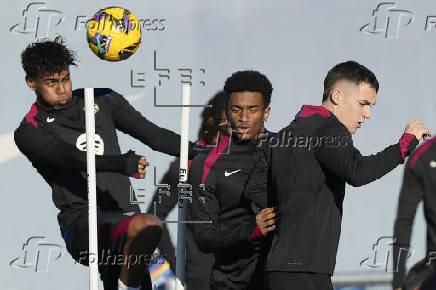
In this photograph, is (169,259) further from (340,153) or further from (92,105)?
(340,153)

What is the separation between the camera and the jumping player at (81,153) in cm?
866

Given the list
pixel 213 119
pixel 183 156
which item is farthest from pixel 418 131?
pixel 213 119

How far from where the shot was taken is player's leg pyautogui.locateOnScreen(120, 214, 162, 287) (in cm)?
852

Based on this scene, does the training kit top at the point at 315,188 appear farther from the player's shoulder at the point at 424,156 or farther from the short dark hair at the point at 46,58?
the short dark hair at the point at 46,58

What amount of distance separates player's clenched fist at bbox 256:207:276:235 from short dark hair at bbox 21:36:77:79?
8.46 feet

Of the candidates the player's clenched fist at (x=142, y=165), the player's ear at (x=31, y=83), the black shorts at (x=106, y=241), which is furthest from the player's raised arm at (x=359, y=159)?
the player's ear at (x=31, y=83)

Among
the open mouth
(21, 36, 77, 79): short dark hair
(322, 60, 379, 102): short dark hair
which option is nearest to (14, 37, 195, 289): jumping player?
(21, 36, 77, 79): short dark hair

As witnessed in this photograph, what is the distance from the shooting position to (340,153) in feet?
22.5

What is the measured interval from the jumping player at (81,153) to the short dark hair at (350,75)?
205 centimetres

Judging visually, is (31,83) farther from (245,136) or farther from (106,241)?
(245,136)

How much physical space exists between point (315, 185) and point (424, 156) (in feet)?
3.18

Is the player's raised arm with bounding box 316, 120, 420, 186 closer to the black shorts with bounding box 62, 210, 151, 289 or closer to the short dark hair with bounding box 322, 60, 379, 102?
the short dark hair with bounding box 322, 60, 379, 102

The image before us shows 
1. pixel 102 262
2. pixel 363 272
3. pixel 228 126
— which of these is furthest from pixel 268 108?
pixel 363 272

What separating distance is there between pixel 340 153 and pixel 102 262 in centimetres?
278
